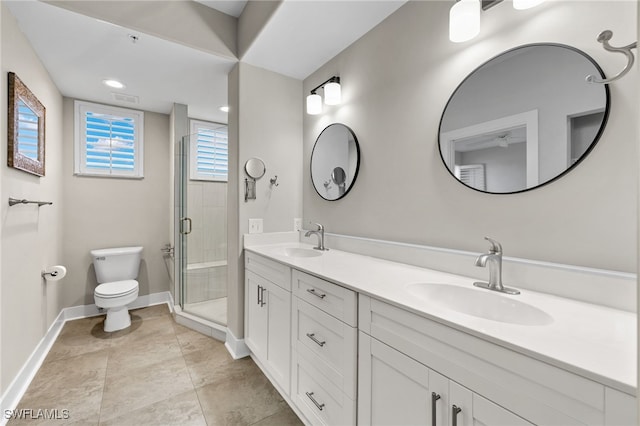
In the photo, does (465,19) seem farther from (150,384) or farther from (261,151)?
(150,384)

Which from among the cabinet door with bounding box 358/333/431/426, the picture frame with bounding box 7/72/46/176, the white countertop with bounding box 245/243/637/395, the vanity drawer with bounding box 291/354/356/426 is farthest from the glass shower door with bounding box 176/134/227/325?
the cabinet door with bounding box 358/333/431/426

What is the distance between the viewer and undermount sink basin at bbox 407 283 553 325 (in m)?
0.92

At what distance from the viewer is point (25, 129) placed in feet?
5.95

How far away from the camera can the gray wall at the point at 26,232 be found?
5.08ft

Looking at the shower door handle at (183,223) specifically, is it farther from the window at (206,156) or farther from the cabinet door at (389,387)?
the cabinet door at (389,387)

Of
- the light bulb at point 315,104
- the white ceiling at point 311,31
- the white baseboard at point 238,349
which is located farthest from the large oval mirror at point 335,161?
the white baseboard at point 238,349

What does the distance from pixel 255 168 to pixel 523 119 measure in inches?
68.7

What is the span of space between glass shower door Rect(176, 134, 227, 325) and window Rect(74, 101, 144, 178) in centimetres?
66

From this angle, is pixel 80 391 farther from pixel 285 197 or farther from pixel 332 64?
pixel 332 64

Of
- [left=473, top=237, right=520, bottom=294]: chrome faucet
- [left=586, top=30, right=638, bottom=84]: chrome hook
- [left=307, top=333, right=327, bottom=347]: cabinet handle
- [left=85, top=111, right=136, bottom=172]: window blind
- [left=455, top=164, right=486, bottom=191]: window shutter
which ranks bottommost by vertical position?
[left=307, top=333, right=327, bottom=347]: cabinet handle

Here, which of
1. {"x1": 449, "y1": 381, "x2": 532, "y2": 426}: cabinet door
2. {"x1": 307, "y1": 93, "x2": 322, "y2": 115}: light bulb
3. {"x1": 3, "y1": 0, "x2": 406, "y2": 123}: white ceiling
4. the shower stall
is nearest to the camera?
{"x1": 449, "y1": 381, "x2": 532, "y2": 426}: cabinet door

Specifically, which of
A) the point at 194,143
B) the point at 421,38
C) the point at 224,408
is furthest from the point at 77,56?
the point at 224,408

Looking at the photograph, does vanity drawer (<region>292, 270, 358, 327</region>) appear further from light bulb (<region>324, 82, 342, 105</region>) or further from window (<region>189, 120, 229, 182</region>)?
window (<region>189, 120, 229, 182</region>)

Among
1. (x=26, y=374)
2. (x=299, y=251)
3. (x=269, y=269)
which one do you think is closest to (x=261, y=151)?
(x=299, y=251)
